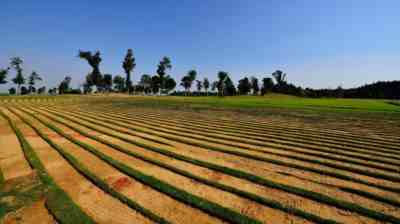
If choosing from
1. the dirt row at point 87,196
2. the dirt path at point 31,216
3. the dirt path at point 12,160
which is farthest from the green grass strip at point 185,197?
the dirt path at point 12,160

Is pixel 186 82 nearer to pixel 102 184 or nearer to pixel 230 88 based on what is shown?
pixel 230 88

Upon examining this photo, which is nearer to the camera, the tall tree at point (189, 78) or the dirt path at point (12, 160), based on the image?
the dirt path at point (12, 160)

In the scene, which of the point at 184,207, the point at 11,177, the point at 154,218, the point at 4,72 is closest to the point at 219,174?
the point at 184,207

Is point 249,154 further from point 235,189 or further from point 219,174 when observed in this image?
point 235,189

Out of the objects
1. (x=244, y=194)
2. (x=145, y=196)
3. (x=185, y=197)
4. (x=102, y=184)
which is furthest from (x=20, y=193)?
(x=244, y=194)

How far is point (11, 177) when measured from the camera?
5223 mm

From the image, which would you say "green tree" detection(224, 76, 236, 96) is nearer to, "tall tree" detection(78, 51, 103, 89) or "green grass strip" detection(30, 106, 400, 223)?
"tall tree" detection(78, 51, 103, 89)

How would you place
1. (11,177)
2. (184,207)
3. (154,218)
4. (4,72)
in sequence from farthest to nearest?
(4,72)
(11,177)
(184,207)
(154,218)

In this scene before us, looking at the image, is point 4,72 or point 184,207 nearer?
point 184,207

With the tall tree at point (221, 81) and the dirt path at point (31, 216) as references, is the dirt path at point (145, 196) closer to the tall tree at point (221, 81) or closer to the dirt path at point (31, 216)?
the dirt path at point (31, 216)

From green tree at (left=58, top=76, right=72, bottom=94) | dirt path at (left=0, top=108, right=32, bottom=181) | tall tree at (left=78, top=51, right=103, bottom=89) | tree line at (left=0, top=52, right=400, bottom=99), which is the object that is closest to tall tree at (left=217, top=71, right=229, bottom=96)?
tree line at (left=0, top=52, right=400, bottom=99)

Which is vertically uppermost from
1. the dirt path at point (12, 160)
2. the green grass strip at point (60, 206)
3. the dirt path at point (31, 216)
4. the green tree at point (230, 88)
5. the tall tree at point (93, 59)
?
the tall tree at point (93, 59)

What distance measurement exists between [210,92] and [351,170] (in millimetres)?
128315

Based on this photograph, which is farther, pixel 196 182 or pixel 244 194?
pixel 196 182
